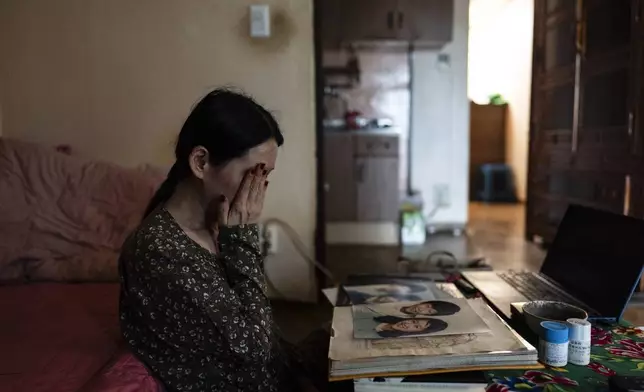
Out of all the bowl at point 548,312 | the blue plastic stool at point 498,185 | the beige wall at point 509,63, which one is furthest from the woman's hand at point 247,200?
the blue plastic stool at point 498,185

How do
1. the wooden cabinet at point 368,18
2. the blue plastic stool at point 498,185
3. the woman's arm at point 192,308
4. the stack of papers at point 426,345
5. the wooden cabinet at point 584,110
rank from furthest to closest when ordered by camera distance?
the blue plastic stool at point 498,185, the wooden cabinet at point 368,18, the wooden cabinet at point 584,110, the woman's arm at point 192,308, the stack of papers at point 426,345

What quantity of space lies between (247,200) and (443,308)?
14.8 inches

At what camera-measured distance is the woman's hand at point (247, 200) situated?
36.4 inches

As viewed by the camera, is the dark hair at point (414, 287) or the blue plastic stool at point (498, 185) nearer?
the dark hair at point (414, 287)

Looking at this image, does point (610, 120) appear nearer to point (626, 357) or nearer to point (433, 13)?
point (433, 13)

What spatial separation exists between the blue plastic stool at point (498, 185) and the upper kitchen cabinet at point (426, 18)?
2.28 meters

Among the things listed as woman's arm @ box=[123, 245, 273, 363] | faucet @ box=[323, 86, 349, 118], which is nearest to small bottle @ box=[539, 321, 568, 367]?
woman's arm @ box=[123, 245, 273, 363]

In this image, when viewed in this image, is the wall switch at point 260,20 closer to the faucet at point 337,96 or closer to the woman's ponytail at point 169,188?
the woman's ponytail at point 169,188

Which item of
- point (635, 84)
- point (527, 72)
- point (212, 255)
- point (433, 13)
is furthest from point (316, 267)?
point (527, 72)

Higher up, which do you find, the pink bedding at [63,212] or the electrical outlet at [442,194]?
the pink bedding at [63,212]

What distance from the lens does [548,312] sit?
89cm

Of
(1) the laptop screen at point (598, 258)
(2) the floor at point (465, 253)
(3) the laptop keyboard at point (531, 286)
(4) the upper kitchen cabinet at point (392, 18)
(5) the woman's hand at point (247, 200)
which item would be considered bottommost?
(2) the floor at point (465, 253)

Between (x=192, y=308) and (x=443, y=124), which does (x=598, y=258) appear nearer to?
(x=192, y=308)

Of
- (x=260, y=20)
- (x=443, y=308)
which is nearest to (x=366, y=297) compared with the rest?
(x=443, y=308)
